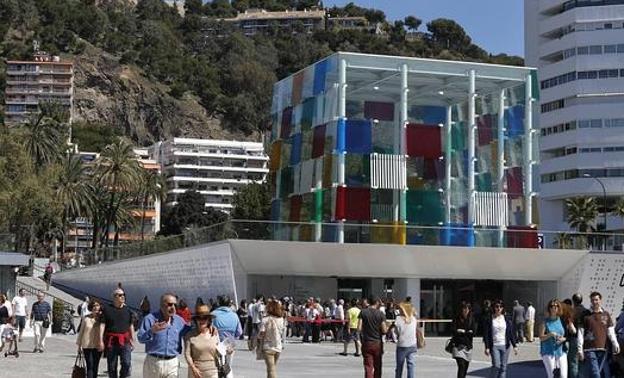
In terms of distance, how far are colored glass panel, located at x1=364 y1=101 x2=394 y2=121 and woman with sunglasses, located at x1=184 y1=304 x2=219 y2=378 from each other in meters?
39.9

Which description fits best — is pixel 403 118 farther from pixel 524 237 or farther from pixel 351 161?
pixel 524 237

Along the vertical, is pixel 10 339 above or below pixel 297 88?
below

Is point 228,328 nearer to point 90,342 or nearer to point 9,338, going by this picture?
point 90,342

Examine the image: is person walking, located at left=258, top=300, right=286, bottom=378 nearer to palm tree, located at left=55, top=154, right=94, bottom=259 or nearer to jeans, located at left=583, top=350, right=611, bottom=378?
jeans, located at left=583, top=350, right=611, bottom=378

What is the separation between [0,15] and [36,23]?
648cm

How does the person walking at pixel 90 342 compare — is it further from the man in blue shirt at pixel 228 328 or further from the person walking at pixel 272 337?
the person walking at pixel 272 337

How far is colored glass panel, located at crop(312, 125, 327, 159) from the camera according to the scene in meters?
51.1

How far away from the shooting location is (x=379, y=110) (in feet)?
172

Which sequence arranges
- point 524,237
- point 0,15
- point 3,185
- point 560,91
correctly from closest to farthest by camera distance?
1. point 524,237
2. point 3,185
3. point 560,91
4. point 0,15

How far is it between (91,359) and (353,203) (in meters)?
33.9

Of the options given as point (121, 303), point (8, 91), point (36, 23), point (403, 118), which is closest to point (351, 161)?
point (403, 118)

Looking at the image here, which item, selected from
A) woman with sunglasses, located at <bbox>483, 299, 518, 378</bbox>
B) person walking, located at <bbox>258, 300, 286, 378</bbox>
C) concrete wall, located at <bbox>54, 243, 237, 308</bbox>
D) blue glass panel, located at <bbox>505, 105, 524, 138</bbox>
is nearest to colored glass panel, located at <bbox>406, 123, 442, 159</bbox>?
blue glass panel, located at <bbox>505, 105, 524, 138</bbox>

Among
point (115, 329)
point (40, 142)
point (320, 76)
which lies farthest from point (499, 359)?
point (40, 142)

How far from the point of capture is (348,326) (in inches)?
1240
